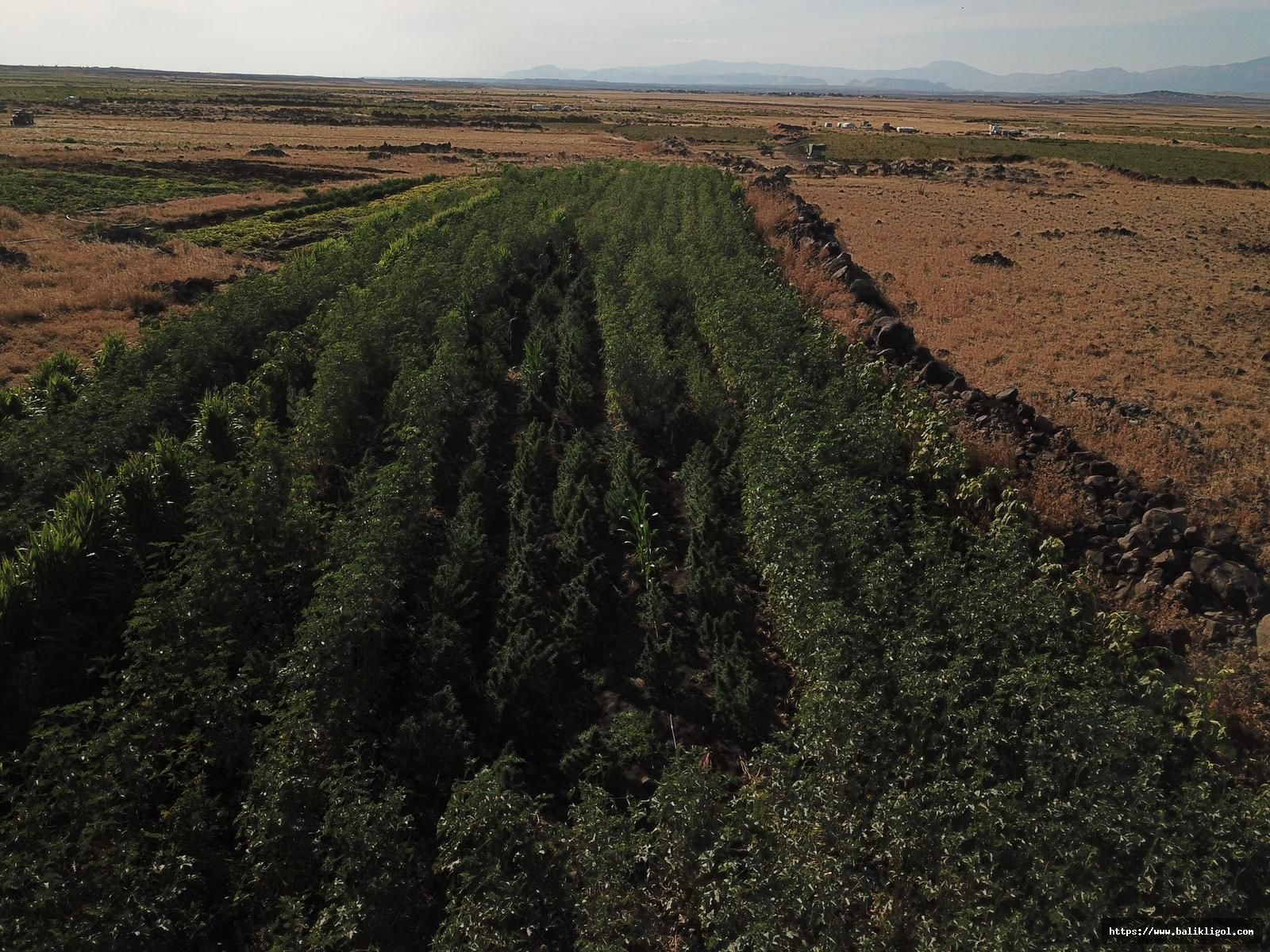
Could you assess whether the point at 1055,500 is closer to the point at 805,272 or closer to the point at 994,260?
the point at 805,272

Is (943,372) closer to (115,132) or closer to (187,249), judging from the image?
(187,249)

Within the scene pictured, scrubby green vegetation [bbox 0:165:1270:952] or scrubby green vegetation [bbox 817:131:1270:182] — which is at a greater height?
scrubby green vegetation [bbox 817:131:1270:182]

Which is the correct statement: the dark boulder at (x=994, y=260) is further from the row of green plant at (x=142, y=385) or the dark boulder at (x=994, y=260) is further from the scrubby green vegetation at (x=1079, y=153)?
the scrubby green vegetation at (x=1079, y=153)

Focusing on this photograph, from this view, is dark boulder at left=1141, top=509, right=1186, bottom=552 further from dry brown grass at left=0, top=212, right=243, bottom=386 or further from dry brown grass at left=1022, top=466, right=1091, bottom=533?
dry brown grass at left=0, top=212, right=243, bottom=386

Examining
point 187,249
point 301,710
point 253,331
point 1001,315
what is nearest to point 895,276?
point 1001,315

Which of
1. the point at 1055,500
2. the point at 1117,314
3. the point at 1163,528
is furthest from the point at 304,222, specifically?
the point at 1163,528

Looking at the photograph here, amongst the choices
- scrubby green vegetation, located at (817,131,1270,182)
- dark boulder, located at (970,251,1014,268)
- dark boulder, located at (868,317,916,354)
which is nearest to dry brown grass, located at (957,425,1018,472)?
dark boulder, located at (868,317,916,354)
